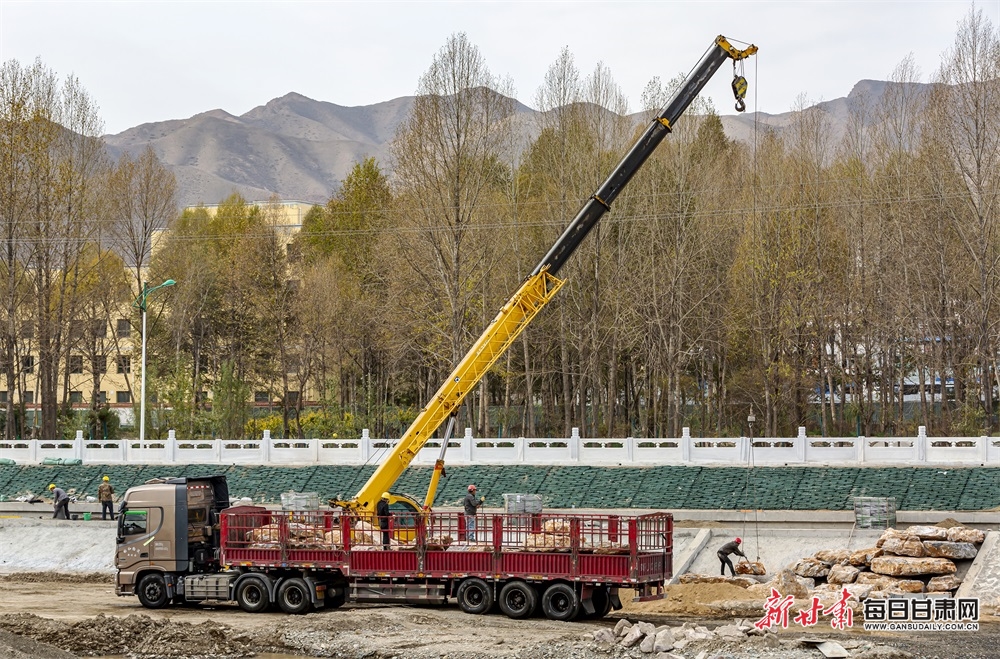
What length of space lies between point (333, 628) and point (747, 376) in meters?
37.6

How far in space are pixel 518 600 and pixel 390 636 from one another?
10.2 feet

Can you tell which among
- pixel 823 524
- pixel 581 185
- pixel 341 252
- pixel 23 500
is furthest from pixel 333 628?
pixel 341 252

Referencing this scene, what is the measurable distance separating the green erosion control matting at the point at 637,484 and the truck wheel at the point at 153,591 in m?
14.9

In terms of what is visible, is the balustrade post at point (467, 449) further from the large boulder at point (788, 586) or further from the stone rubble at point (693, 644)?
the stone rubble at point (693, 644)

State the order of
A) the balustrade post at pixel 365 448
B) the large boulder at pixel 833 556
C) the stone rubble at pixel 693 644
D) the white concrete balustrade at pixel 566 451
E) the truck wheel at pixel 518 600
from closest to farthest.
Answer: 1. the stone rubble at pixel 693 644
2. the truck wheel at pixel 518 600
3. the large boulder at pixel 833 556
4. the white concrete balustrade at pixel 566 451
5. the balustrade post at pixel 365 448

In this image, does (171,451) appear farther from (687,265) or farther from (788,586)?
(788,586)

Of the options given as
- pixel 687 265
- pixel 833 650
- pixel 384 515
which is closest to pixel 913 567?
pixel 833 650

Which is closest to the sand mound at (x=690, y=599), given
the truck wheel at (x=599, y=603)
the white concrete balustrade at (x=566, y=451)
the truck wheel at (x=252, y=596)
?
the truck wheel at (x=599, y=603)

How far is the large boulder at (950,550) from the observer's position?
25.4m

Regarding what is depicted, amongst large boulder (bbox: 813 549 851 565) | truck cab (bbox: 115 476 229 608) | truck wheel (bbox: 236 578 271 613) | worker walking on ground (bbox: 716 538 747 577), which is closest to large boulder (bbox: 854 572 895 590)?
large boulder (bbox: 813 549 851 565)

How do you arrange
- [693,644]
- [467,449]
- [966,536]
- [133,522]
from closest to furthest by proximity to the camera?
[693,644]
[133,522]
[966,536]
[467,449]

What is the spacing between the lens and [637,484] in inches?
1483

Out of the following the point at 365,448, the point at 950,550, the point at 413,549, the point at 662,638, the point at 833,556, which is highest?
the point at 365,448

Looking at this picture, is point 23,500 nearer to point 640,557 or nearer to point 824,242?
point 640,557
